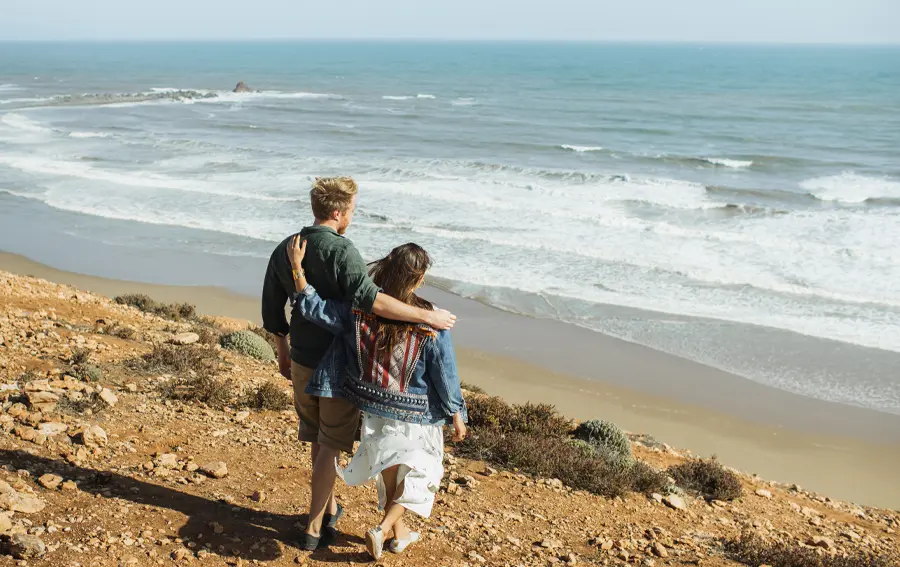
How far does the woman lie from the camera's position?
4.02 m

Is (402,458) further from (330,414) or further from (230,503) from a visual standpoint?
(230,503)

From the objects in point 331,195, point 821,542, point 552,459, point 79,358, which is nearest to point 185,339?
point 79,358

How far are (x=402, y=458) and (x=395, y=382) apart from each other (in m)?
0.39

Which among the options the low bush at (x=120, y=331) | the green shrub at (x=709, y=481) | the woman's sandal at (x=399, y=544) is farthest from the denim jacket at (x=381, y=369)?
the low bush at (x=120, y=331)

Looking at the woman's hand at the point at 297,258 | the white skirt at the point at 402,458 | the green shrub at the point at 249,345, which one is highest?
the woman's hand at the point at 297,258

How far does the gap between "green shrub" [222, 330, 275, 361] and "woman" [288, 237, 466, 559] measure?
17.6 feet

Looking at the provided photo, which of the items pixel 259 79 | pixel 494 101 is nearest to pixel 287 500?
pixel 494 101

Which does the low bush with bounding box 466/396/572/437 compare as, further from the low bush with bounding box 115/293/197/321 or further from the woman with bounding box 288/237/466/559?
the low bush with bounding box 115/293/197/321

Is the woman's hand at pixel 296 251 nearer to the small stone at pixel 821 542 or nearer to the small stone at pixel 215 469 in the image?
the small stone at pixel 215 469

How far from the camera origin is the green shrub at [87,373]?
7.14 m

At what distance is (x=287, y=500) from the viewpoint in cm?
532

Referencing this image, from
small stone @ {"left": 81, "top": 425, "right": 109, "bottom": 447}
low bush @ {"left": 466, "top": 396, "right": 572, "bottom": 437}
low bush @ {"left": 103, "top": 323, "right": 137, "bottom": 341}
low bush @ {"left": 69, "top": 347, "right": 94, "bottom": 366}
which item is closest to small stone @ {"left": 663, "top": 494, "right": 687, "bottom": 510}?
low bush @ {"left": 466, "top": 396, "right": 572, "bottom": 437}

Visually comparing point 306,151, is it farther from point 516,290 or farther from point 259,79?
point 259,79

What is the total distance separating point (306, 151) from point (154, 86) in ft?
152
